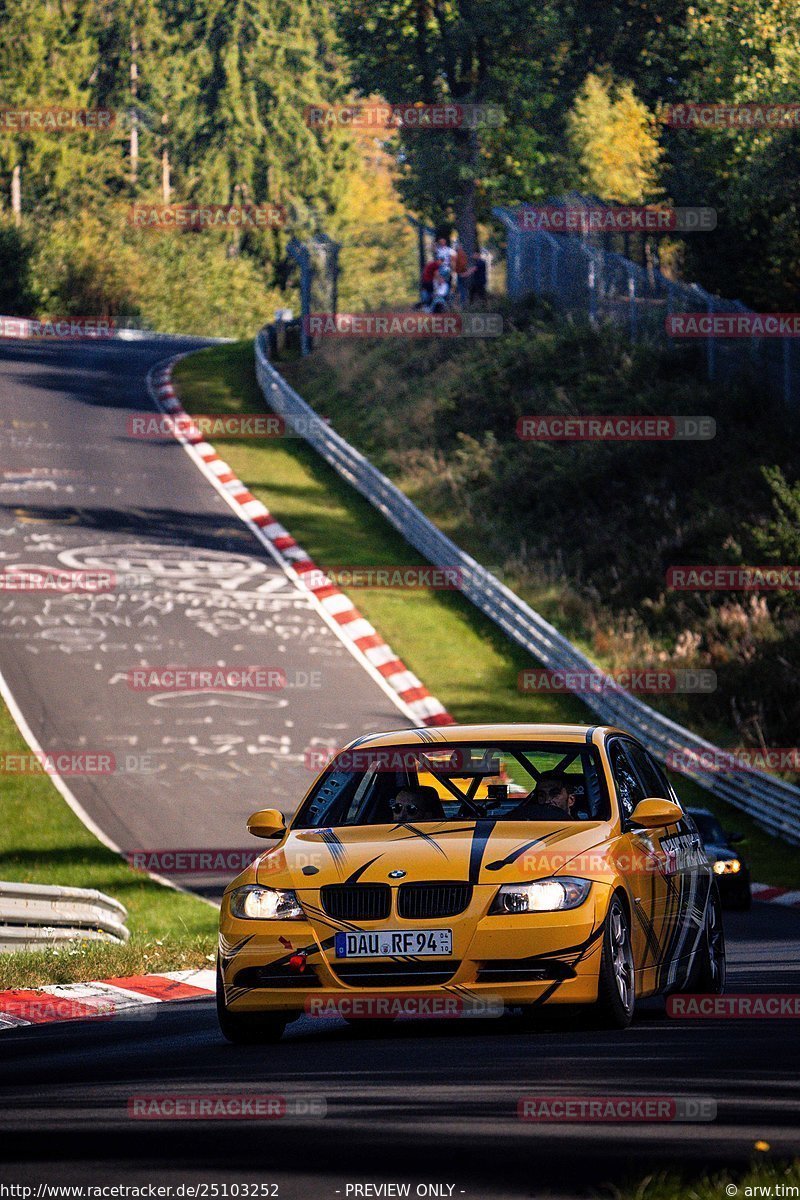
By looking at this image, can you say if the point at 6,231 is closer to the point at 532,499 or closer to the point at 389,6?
the point at 389,6

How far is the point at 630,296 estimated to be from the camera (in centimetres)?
A: 3975

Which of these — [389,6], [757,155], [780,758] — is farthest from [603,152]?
[780,758]

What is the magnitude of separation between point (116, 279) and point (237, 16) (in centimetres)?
3220

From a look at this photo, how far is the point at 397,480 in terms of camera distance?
3834 cm
